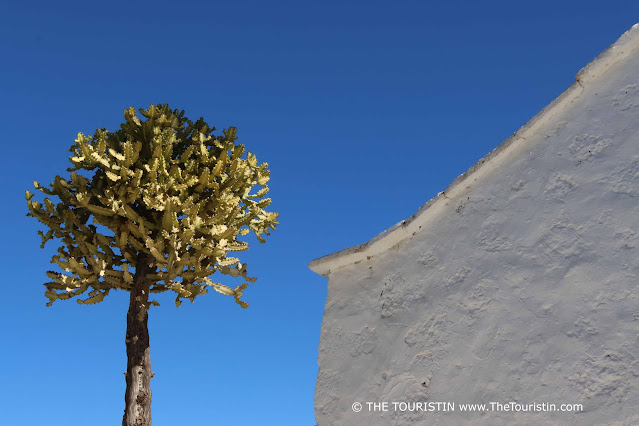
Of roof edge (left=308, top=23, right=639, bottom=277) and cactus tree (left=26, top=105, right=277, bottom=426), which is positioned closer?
roof edge (left=308, top=23, right=639, bottom=277)

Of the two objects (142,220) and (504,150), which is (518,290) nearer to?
(504,150)

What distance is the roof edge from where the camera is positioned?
5.45 m

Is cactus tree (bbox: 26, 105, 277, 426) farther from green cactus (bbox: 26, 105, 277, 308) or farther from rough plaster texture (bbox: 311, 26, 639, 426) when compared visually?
rough plaster texture (bbox: 311, 26, 639, 426)

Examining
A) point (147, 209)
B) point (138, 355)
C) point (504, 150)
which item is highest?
point (147, 209)

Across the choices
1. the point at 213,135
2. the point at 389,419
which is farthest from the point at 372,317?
the point at 213,135

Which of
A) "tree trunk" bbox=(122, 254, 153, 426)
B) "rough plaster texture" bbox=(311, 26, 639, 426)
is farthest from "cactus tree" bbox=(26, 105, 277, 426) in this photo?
"rough plaster texture" bbox=(311, 26, 639, 426)

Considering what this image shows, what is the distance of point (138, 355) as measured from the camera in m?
9.43

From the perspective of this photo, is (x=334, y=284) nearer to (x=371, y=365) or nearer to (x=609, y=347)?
(x=371, y=365)

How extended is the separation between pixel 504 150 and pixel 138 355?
6.54 meters

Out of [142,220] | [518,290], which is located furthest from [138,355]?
[518,290]

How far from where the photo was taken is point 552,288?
4.87 metres

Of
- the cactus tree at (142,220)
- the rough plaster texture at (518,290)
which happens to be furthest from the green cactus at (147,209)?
the rough plaster texture at (518,290)

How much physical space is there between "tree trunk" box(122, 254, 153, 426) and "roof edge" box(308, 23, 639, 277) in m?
4.84

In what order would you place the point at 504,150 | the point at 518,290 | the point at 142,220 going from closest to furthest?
the point at 518,290 → the point at 504,150 → the point at 142,220
